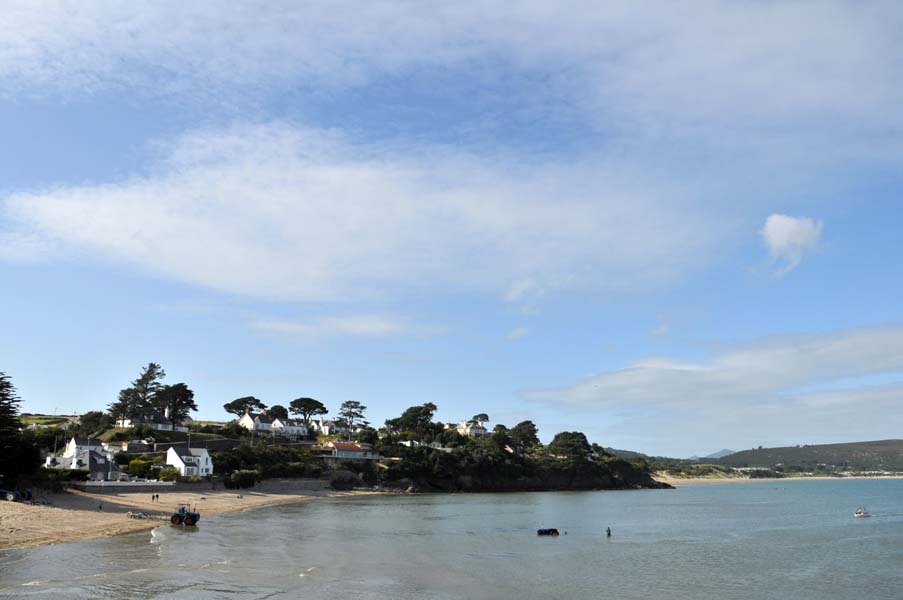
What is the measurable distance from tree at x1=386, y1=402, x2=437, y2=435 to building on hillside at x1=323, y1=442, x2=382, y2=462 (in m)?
41.6

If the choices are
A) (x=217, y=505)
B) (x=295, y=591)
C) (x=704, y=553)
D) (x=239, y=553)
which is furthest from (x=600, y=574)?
(x=217, y=505)

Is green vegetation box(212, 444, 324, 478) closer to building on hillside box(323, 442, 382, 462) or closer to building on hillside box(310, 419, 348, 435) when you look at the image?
building on hillside box(323, 442, 382, 462)

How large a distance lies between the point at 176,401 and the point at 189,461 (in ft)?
162

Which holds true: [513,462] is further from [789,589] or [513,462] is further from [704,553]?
[789,589]

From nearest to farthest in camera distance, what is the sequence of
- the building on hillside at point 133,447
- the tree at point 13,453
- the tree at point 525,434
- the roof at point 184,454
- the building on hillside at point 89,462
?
the tree at point 13,453, the building on hillside at point 89,462, the roof at point 184,454, the building on hillside at point 133,447, the tree at point 525,434

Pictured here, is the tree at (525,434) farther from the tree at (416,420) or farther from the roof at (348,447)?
the roof at (348,447)

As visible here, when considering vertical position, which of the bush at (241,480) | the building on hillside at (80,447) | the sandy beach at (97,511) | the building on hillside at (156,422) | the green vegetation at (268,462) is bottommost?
the sandy beach at (97,511)

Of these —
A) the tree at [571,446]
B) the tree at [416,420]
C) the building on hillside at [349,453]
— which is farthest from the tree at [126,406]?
the tree at [571,446]

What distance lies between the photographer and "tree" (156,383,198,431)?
140125mm

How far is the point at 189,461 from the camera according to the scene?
97625 millimetres

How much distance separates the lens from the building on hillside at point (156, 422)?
13550 cm

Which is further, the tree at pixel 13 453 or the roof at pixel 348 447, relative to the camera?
the roof at pixel 348 447

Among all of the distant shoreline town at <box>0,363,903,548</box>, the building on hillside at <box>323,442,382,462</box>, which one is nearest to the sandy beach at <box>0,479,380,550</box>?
the distant shoreline town at <box>0,363,903,548</box>

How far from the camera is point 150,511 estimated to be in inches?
2618
